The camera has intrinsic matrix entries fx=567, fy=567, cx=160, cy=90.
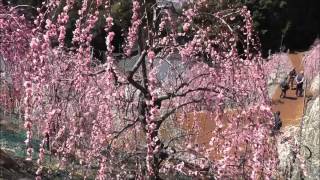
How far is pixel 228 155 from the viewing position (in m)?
5.26

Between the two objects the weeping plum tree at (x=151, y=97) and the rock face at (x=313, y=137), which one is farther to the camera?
the rock face at (x=313, y=137)

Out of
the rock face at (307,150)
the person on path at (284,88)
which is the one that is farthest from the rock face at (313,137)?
the person on path at (284,88)

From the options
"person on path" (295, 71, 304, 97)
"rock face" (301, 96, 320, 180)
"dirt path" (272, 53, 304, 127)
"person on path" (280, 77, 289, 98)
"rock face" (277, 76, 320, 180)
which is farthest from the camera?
"person on path" (280, 77, 289, 98)

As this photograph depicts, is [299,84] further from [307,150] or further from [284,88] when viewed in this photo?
[307,150]

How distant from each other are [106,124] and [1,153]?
1933 mm

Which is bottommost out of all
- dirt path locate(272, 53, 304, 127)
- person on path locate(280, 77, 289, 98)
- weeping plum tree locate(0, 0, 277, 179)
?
dirt path locate(272, 53, 304, 127)

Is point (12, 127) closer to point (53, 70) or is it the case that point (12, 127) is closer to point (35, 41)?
point (53, 70)

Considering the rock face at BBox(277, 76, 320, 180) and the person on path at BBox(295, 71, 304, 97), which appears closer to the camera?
the rock face at BBox(277, 76, 320, 180)

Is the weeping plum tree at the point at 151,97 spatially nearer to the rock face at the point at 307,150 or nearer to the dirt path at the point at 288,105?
the rock face at the point at 307,150

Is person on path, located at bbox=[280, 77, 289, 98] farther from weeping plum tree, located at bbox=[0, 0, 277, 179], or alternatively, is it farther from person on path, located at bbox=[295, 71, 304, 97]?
weeping plum tree, located at bbox=[0, 0, 277, 179]

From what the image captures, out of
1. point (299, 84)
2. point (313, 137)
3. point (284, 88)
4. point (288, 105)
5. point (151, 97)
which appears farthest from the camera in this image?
point (284, 88)

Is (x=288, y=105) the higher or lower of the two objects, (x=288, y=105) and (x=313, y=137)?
the lower

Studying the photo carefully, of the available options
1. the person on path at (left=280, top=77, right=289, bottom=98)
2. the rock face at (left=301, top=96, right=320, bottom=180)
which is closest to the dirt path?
the person on path at (left=280, top=77, right=289, bottom=98)

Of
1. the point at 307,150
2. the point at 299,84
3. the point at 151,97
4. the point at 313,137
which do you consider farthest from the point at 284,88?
the point at 151,97
